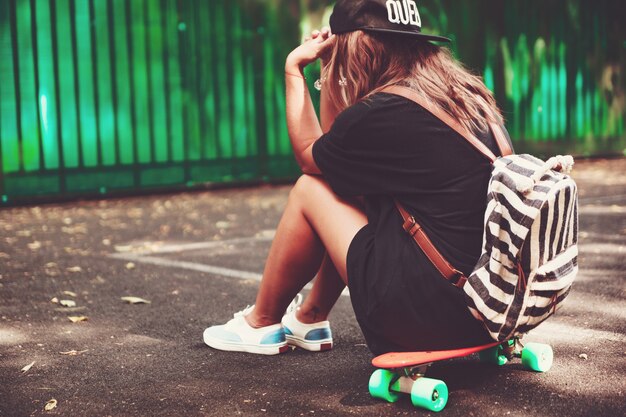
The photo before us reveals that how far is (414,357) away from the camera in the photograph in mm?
3016

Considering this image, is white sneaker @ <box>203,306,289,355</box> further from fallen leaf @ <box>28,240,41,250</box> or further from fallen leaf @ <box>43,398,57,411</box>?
fallen leaf @ <box>28,240,41,250</box>

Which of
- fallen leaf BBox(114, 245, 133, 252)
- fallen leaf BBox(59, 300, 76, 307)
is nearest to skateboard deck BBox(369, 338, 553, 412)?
fallen leaf BBox(59, 300, 76, 307)

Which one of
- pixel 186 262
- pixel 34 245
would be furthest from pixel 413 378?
pixel 34 245

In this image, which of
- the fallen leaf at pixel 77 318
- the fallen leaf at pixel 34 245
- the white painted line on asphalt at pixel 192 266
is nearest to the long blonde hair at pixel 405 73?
the fallen leaf at pixel 77 318

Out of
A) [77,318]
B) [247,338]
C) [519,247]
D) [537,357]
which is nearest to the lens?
[519,247]

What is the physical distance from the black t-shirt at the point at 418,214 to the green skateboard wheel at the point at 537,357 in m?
0.43

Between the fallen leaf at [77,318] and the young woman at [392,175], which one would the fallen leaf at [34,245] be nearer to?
the fallen leaf at [77,318]

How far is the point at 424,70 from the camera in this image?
10.5ft

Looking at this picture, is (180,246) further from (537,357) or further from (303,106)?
(537,357)

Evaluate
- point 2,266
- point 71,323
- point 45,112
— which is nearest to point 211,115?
point 45,112

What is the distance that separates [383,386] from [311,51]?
133cm

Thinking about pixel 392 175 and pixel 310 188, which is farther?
pixel 310 188

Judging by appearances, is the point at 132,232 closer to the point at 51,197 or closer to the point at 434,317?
the point at 51,197

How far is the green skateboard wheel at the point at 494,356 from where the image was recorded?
11.4ft
